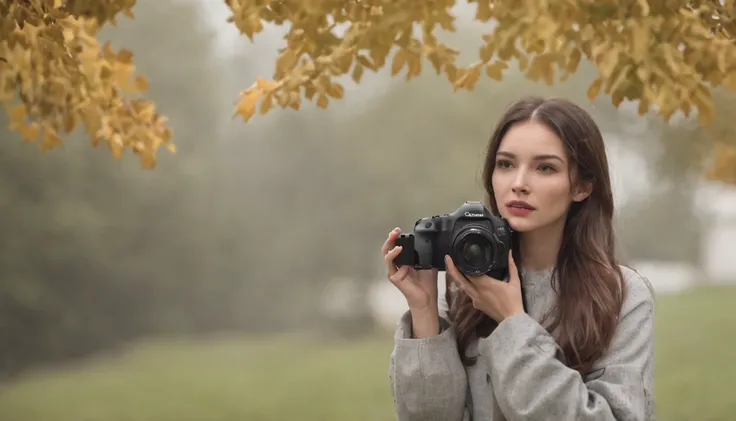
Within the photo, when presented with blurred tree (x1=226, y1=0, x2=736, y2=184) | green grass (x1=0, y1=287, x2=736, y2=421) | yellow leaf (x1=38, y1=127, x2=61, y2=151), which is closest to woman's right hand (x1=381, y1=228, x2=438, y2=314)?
blurred tree (x1=226, y1=0, x2=736, y2=184)

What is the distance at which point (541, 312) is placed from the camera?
2.18m

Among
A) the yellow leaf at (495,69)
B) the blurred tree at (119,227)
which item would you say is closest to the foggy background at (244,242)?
the blurred tree at (119,227)

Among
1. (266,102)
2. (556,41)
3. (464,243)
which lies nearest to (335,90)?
(266,102)

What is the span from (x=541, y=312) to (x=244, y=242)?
20599 millimetres

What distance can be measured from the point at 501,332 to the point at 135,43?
16.9 metres

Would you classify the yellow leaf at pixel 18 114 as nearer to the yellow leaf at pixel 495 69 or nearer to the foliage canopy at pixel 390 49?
the foliage canopy at pixel 390 49

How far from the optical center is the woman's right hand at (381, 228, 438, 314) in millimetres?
2182

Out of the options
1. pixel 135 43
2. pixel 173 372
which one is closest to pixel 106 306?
pixel 173 372

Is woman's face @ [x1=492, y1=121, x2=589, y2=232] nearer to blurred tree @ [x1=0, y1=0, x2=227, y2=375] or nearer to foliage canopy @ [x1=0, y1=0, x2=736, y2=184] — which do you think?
foliage canopy @ [x1=0, y1=0, x2=736, y2=184]

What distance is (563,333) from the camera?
210 cm

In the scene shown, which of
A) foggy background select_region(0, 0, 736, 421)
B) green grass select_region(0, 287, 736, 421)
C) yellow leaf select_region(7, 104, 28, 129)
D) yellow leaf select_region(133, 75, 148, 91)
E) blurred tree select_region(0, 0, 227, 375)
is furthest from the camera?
blurred tree select_region(0, 0, 227, 375)

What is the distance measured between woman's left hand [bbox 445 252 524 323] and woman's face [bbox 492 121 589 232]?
0.13 m

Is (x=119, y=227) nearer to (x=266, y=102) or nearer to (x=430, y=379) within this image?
(x=266, y=102)

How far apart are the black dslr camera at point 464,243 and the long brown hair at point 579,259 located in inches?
7.2
